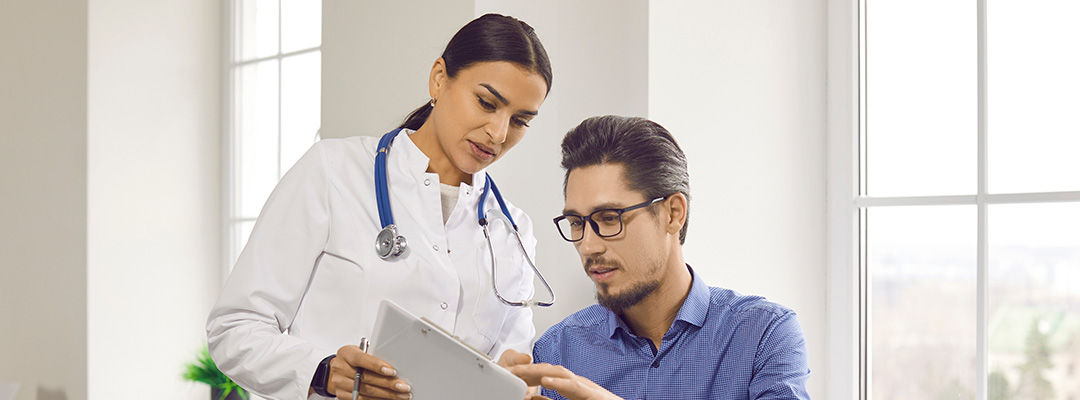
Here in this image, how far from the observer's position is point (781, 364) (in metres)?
1.40

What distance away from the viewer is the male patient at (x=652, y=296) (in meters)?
1.45

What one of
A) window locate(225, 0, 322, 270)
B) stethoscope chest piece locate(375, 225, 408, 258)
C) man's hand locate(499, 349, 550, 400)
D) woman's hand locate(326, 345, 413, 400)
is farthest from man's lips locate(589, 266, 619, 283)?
window locate(225, 0, 322, 270)

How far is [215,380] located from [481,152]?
6.44 feet

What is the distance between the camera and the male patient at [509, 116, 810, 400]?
1.45m

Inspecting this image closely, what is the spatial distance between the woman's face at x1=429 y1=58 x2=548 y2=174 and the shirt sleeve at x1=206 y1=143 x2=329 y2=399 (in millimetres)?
230

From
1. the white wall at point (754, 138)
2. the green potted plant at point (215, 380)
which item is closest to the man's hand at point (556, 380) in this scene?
the white wall at point (754, 138)

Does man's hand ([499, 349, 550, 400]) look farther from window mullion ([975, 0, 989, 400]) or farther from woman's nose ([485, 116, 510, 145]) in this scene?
window mullion ([975, 0, 989, 400])

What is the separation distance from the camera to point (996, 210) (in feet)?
5.87

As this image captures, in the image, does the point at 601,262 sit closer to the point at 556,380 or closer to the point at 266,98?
the point at 556,380

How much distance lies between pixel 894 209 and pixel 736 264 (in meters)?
0.39

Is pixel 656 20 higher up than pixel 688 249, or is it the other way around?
pixel 656 20

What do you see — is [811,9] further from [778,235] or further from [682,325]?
[682,325]
